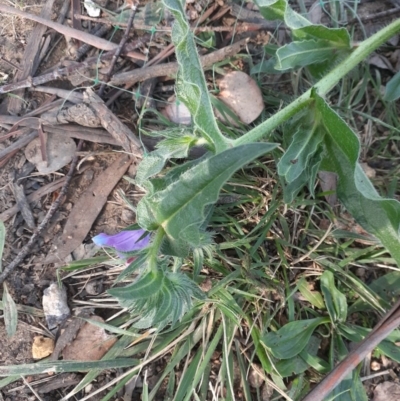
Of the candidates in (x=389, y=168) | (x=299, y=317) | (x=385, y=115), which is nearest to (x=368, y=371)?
(x=299, y=317)

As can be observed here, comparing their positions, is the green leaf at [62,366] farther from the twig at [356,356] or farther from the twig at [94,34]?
the twig at [94,34]

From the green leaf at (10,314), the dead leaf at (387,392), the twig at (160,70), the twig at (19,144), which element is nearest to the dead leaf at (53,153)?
the twig at (19,144)

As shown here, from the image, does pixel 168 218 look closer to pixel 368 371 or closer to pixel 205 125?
pixel 205 125

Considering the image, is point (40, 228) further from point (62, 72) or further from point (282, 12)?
point (282, 12)

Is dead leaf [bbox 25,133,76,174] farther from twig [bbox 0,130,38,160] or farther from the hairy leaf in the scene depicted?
the hairy leaf

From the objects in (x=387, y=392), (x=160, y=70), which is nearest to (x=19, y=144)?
(x=160, y=70)

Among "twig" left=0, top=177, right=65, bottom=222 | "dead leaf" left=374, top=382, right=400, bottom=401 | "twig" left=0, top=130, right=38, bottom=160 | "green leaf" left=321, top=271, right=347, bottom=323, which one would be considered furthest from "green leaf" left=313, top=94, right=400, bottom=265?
"twig" left=0, top=130, right=38, bottom=160
